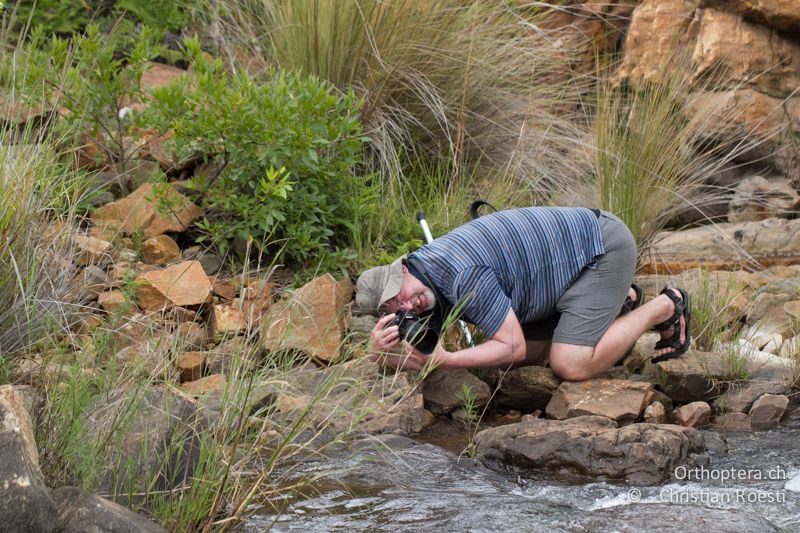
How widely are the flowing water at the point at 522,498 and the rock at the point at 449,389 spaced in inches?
14.1

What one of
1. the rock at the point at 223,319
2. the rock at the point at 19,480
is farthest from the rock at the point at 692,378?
the rock at the point at 19,480

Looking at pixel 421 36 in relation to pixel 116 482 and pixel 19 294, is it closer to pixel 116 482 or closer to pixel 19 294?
pixel 19 294

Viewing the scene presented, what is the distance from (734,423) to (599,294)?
802 millimetres

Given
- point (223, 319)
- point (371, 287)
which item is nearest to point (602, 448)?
point (371, 287)

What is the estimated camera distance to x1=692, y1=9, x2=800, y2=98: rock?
8172 millimetres

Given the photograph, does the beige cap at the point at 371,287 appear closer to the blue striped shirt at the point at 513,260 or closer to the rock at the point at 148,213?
the blue striped shirt at the point at 513,260

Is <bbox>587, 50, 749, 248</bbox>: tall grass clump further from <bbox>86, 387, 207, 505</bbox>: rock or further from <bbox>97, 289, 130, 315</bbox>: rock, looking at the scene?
<bbox>86, 387, 207, 505</bbox>: rock

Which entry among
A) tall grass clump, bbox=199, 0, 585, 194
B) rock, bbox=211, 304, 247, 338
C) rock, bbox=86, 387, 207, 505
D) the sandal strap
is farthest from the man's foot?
rock, bbox=86, 387, 207, 505

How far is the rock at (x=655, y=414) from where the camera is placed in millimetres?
4277

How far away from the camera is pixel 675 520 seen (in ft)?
10.4

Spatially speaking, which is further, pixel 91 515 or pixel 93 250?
pixel 93 250

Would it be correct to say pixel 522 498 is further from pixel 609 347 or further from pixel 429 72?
pixel 429 72

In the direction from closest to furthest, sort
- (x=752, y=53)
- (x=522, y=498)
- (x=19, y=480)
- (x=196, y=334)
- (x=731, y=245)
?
(x=19, y=480) → (x=522, y=498) → (x=196, y=334) → (x=731, y=245) → (x=752, y=53)

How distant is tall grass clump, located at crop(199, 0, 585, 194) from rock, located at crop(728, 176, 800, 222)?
1613 millimetres
